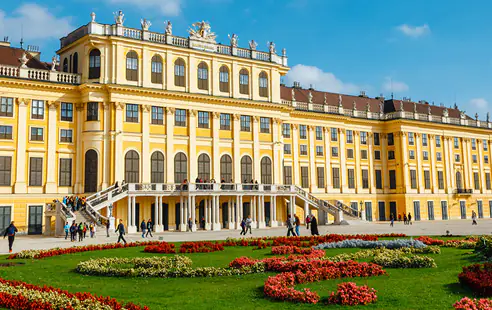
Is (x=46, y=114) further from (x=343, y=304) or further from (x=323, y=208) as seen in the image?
(x=343, y=304)

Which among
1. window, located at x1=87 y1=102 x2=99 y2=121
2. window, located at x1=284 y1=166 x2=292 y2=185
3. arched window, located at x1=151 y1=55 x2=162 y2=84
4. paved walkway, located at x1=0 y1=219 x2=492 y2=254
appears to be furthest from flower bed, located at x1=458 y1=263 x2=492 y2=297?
window, located at x1=284 y1=166 x2=292 y2=185

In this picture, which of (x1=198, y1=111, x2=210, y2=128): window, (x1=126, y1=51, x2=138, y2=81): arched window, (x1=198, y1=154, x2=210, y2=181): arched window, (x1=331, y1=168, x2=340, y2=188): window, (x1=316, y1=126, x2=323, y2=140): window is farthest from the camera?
(x1=331, y1=168, x2=340, y2=188): window

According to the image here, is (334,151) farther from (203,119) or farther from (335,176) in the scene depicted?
(203,119)

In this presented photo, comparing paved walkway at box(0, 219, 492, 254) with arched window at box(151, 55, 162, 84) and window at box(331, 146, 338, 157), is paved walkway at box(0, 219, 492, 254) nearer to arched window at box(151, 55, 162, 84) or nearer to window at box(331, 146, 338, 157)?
window at box(331, 146, 338, 157)

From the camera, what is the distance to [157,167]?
5028 centimetres

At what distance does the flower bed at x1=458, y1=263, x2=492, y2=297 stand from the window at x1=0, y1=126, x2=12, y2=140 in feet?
134

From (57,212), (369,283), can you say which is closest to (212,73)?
(57,212)

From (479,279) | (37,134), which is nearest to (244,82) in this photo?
(37,134)

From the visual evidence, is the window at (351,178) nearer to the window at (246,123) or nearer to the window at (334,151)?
the window at (334,151)

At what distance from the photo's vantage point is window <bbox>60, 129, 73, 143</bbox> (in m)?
47.6

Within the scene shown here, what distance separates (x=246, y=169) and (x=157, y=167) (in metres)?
10.2

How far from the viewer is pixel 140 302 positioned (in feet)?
42.4

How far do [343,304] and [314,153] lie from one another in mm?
52761

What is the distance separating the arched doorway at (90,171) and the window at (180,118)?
872 centimetres
